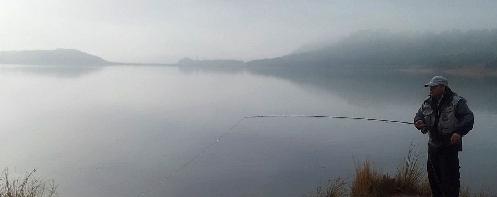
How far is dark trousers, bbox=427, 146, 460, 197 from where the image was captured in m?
4.73

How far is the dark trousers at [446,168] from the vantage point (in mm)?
4734

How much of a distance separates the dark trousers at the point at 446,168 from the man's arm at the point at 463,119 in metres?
0.33

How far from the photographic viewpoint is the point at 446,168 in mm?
4789

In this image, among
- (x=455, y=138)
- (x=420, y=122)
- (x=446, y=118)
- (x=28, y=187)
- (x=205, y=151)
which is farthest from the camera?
(x=205, y=151)

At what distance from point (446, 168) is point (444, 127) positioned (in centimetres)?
50

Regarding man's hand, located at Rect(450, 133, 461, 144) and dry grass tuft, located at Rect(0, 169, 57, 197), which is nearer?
man's hand, located at Rect(450, 133, 461, 144)

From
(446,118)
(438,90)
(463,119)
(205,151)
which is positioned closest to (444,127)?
(446,118)

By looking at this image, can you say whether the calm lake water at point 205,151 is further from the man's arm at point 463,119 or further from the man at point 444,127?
the man's arm at point 463,119

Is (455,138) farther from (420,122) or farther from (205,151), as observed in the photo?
(205,151)

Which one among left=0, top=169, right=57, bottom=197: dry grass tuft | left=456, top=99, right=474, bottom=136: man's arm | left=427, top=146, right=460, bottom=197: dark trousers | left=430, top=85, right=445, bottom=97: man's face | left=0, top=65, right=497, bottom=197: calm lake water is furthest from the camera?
left=0, top=65, right=497, bottom=197: calm lake water

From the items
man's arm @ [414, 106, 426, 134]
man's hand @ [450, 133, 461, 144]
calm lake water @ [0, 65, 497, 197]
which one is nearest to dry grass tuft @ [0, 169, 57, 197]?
calm lake water @ [0, 65, 497, 197]

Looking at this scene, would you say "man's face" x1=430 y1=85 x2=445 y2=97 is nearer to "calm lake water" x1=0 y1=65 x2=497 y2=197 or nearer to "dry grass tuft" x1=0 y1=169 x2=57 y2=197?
"calm lake water" x1=0 y1=65 x2=497 y2=197

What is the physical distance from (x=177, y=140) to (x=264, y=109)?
1059 cm

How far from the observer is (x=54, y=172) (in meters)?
9.27
